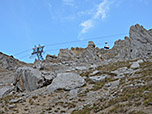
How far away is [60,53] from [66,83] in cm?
5952

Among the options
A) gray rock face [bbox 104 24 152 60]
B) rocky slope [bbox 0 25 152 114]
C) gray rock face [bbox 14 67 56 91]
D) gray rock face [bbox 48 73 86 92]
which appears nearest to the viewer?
rocky slope [bbox 0 25 152 114]

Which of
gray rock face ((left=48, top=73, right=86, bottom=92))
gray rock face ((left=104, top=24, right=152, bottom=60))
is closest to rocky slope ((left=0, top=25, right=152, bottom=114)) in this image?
gray rock face ((left=48, top=73, right=86, bottom=92))

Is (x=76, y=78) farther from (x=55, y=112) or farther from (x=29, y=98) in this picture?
(x=55, y=112)

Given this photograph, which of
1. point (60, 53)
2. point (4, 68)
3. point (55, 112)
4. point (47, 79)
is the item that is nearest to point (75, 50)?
point (60, 53)

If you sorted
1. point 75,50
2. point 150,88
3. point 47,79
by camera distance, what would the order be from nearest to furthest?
point 150,88
point 47,79
point 75,50

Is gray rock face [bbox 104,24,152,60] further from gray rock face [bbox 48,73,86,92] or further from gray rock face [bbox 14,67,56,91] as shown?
gray rock face [bbox 14,67,56,91]

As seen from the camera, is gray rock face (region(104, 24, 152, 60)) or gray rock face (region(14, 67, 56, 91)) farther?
gray rock face (region(104, 24, 152, 60))

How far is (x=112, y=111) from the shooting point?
11.4 metres

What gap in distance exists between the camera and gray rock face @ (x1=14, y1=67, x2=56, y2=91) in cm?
2438

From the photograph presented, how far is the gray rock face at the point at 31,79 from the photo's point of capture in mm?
24375

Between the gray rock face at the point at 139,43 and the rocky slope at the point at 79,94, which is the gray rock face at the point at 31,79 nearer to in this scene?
the rocky slope at the point at 79,94

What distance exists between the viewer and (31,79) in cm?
2508

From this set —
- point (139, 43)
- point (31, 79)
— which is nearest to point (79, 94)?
point (31, 79)

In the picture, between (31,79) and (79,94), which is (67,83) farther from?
(31,79)
